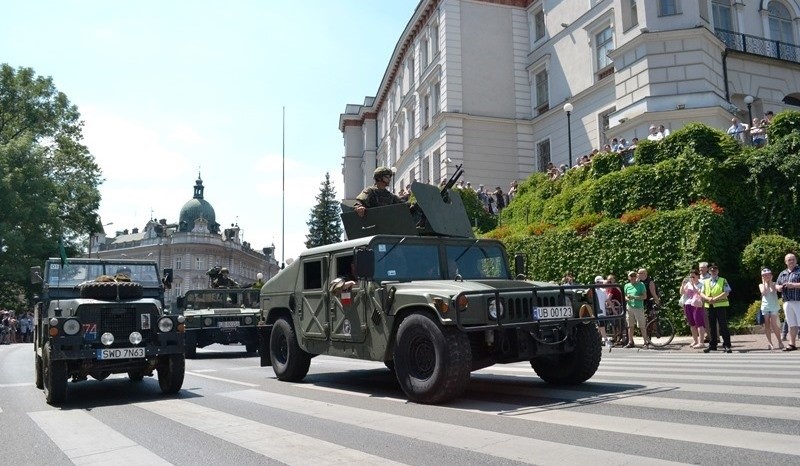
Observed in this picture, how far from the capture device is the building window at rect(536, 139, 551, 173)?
35.1 meters

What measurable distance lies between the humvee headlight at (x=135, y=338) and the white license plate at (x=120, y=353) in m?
0.11

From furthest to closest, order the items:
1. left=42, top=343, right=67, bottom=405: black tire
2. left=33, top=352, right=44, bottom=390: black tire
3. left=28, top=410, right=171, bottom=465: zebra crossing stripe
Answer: left=33, top=352, right=44, bottom=390: black tire → left=42, top=343, right=67, bottom=405: black tire → left=28, top=410, right=171, bottom=465: zebra crossing stripe

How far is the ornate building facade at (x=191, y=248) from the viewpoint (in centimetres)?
11269

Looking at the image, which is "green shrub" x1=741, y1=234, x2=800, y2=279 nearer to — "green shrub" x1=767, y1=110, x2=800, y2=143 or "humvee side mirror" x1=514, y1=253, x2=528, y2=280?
"green shrub" x1=767, y1=110, x2=800, y2=143

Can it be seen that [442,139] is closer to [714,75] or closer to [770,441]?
[714,75]

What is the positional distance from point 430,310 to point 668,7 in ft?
73.7

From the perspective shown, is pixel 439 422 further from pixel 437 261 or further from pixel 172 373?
pixel 172 373

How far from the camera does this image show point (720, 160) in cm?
1828

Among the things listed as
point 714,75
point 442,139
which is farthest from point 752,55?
point 442,139

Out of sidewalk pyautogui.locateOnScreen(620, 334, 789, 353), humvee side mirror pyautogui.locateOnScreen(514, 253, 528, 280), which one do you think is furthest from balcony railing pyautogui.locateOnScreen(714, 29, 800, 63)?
humvee side mirror pyautogui.locateOnScreen(514, 253, 528, 280)

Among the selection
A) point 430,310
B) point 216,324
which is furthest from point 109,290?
Result: point 216,324

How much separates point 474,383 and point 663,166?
12.6m

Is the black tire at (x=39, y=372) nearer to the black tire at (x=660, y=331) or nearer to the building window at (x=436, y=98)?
the black tire at (x=660, y=331)

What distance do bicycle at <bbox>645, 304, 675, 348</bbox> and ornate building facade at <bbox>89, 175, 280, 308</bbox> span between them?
96111mm
